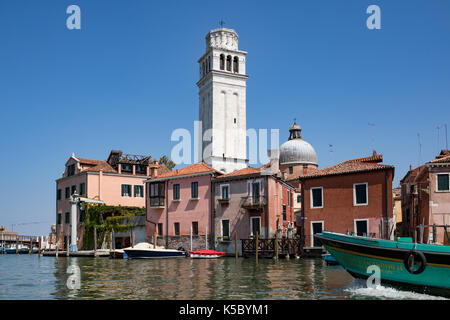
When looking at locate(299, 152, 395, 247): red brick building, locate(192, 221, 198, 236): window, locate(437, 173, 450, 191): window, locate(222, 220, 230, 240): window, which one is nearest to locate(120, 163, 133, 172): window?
locate(192, 221, 198, 236): window

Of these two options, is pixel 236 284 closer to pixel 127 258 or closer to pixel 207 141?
pixel 127 258

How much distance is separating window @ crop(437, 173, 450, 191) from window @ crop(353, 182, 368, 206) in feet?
15.0

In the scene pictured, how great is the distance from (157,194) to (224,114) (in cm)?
2135

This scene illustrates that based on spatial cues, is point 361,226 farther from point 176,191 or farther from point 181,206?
point 176,191

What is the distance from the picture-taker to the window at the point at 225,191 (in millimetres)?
40094

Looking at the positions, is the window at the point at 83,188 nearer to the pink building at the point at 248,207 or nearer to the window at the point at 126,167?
the window at the point at 126,167

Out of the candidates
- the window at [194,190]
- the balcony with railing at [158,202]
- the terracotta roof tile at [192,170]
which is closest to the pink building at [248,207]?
the terracotta roof tile at [192,170]

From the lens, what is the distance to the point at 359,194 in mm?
33750

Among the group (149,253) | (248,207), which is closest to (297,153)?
(248,207)

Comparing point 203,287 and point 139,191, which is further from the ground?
point 139,191

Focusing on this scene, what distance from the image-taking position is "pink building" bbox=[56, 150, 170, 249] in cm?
5075

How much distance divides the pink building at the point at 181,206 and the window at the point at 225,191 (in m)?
1.20

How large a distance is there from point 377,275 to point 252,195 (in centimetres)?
2357
